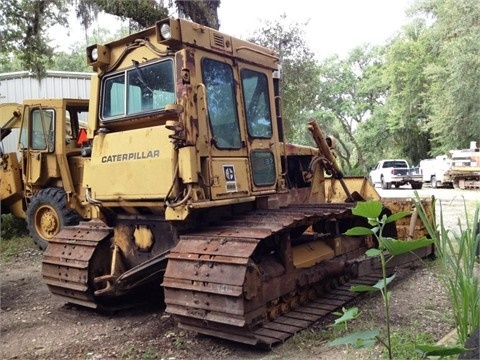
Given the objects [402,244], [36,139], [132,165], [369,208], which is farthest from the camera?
[36,139]

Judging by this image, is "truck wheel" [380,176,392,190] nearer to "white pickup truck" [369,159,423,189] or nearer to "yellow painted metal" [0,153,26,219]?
"white pickup truck" [369,159,423,189]

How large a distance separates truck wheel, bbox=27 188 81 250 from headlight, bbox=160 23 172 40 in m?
5.29

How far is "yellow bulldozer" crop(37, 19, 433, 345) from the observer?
402cm

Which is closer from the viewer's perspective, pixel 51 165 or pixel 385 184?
pixel 51 165

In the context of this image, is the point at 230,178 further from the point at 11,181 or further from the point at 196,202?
the point at 11,181

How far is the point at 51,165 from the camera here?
9.15 metres

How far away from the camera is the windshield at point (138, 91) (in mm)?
4664

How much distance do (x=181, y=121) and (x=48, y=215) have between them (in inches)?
230

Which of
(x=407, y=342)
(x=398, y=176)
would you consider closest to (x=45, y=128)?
(x=407, y=342)

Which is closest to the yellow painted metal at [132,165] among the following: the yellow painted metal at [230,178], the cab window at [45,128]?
the yellow painted metal at [230,178]

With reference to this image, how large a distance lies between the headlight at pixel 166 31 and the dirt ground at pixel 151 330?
2684mm

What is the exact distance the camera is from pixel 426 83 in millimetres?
31812

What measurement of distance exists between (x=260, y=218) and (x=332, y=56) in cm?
4171

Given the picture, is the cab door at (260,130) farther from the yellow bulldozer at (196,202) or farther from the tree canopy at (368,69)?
the tree canopy at (368,69)
